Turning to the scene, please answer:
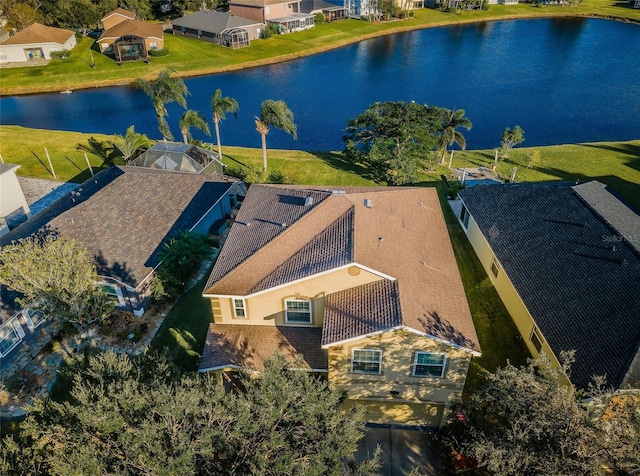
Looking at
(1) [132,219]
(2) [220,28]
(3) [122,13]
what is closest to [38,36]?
(3) [122,13]

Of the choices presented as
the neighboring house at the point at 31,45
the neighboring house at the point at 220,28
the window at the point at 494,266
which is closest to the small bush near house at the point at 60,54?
the neighboring house at the point at 31,45

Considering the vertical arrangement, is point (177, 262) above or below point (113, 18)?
below

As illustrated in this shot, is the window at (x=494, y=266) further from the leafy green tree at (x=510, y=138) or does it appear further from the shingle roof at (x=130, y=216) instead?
the leafy green tree at (x=510, y=138)

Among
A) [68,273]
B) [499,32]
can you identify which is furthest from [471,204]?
[499,32]

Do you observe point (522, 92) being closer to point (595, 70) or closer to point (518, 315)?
point (595, 70)

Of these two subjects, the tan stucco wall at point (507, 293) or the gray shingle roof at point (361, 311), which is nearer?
the gray shingle roof at point (361, 311)

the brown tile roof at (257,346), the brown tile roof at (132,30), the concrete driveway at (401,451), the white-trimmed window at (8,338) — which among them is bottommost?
the concrete driveway at (401,451)

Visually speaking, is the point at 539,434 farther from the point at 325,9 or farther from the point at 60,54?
the point at 325,9

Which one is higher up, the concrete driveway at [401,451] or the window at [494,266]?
the window at [494,266]
